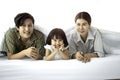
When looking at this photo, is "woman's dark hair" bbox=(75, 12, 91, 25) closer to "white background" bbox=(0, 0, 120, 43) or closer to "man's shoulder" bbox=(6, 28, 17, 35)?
"white background" bbox=(0, 0, 120, 43)

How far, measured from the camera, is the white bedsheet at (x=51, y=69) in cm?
115

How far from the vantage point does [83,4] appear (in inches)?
48.9

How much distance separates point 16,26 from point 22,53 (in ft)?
0.47

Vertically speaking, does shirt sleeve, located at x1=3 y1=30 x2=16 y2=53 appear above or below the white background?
below

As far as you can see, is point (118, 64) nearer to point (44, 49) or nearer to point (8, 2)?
point (44, 49)

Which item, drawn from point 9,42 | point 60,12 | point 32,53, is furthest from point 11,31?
point 60,12

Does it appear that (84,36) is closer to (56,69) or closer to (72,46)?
(72,46)

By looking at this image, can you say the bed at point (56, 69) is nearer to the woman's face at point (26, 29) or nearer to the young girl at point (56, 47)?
the young girl at point (56, 47)

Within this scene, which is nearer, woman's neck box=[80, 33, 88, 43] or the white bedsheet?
the white bedsheet

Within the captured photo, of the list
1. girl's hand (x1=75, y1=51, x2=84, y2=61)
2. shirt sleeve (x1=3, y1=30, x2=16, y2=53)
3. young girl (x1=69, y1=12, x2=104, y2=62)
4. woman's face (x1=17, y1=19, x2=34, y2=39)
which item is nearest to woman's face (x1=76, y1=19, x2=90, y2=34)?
young girl (x1=69, y1=12, x2=104, y2=62)

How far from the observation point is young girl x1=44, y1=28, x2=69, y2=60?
1.19 metres

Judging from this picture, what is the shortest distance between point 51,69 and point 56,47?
0.12 meters

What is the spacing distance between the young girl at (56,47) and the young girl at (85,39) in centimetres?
5

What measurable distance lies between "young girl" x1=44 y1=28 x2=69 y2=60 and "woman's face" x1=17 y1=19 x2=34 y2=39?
0.11 metres
